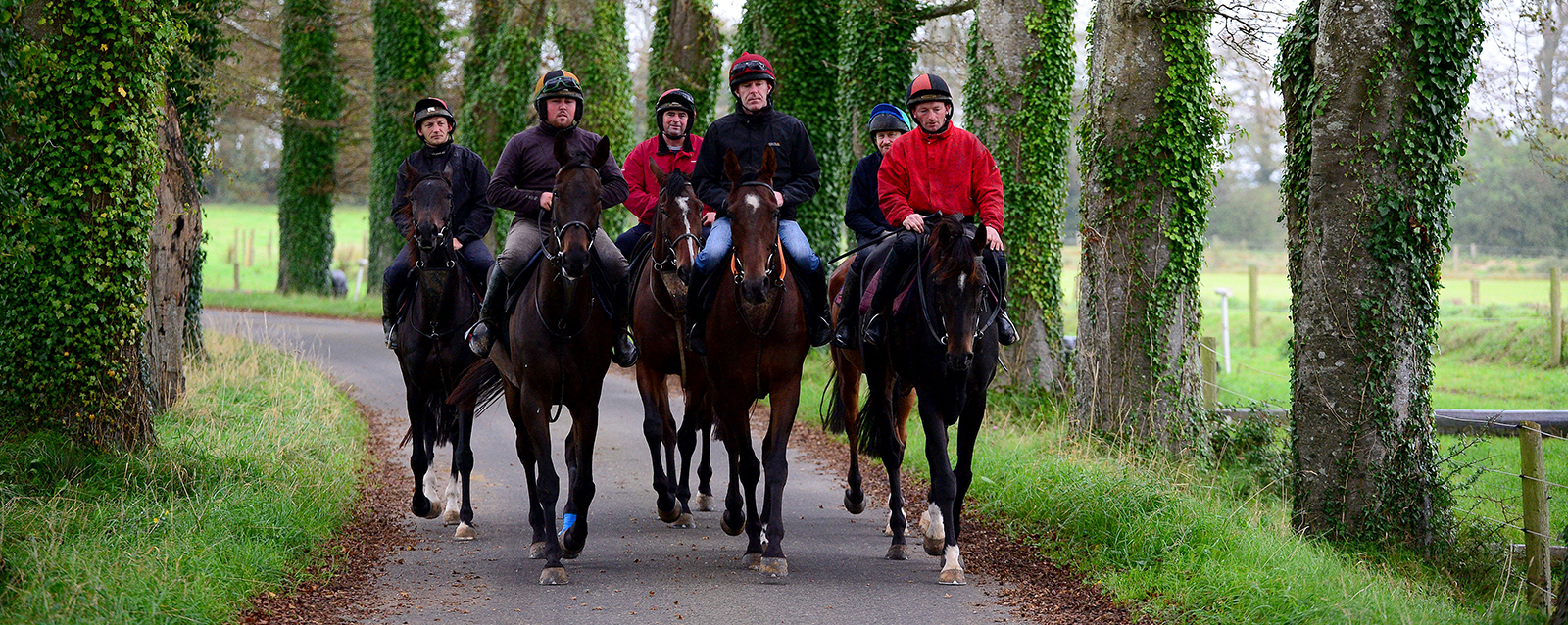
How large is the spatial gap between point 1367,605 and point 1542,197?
43.8 meters

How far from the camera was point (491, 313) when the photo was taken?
25.0 ft

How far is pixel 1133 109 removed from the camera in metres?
9.64

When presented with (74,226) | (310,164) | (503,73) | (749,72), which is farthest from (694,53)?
(310,164)

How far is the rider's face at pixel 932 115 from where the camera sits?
23.9ft

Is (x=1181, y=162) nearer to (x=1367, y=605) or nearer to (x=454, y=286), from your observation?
(x=1367, y=605)

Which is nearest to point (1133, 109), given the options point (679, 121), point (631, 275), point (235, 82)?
point (679, 121)

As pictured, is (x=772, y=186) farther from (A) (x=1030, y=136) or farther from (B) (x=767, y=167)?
(A) (x=1030, y=136)

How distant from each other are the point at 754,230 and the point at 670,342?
1.77 meters

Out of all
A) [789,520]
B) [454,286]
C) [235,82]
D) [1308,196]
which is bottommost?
[789,520]

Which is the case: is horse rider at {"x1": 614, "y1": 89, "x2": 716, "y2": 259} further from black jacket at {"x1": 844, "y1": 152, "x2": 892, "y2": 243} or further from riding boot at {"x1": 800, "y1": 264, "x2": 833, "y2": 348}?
riding boot at {"x1": 800, "y1": 264, "x2": 833, "y2": 348}

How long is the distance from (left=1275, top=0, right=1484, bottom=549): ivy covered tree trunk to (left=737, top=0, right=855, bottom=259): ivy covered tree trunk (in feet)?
35.3

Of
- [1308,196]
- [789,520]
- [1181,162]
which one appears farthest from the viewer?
[1181,162]

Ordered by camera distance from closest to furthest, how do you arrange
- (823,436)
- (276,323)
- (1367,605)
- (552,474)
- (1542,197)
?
(1367,605) → (552,474) → (823,436) → (276,323) → (1542,197)

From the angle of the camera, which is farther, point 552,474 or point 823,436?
point 823,436
